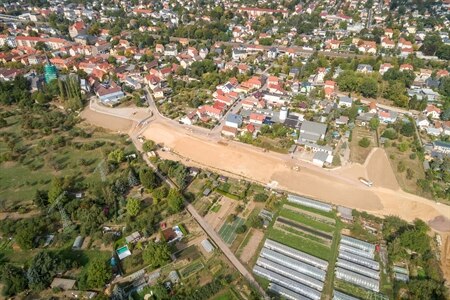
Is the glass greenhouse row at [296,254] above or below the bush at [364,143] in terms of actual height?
below

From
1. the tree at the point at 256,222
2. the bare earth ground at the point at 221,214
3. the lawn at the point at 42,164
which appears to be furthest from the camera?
the lawn at the point at 42,164

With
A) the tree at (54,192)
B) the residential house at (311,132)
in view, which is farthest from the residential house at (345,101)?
the tree at (54,192)

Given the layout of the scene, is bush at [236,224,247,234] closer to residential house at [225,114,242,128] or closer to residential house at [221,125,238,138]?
residential house at [221,125,238,138]

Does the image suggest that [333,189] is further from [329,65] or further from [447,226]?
[329,65]

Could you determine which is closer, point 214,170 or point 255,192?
point 255,192

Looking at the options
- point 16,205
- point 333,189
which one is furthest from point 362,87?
point 16,205

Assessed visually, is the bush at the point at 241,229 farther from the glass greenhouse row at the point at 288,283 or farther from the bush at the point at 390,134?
the bush at the point at 390,134
